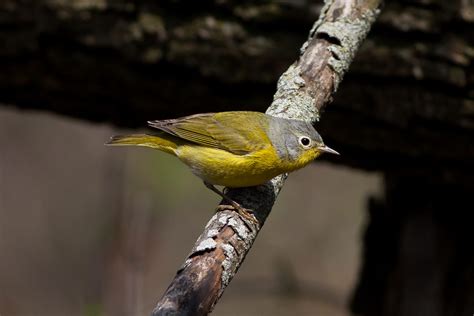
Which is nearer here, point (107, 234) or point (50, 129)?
point (107, 234)

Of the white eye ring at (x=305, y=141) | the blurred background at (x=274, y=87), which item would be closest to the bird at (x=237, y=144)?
the white eye ring at (x=305, y=141)

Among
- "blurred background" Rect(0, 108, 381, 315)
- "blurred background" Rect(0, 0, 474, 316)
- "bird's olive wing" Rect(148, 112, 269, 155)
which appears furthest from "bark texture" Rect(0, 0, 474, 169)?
"blurred background" Rect(0, 108, 381, 315)

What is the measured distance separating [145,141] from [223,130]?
0.41 meters

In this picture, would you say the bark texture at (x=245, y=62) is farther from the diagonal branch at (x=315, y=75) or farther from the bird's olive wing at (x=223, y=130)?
the diagonal branch at (x=315, y=75)

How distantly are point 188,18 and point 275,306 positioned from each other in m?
3.50

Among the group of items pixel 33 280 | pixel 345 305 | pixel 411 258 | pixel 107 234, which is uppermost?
pixel 411 258

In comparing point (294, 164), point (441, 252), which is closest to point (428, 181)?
point (441, 252)

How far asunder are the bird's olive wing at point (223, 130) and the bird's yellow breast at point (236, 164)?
4 centimetres

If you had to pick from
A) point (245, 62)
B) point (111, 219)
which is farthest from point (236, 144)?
point (111, 219)

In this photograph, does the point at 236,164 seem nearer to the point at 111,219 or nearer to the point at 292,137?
the point at 292,137

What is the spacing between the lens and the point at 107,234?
8.27m

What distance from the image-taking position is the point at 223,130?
3900mm

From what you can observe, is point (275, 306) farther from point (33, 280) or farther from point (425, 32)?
point (425, 32)

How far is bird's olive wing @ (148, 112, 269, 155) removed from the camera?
377cm
